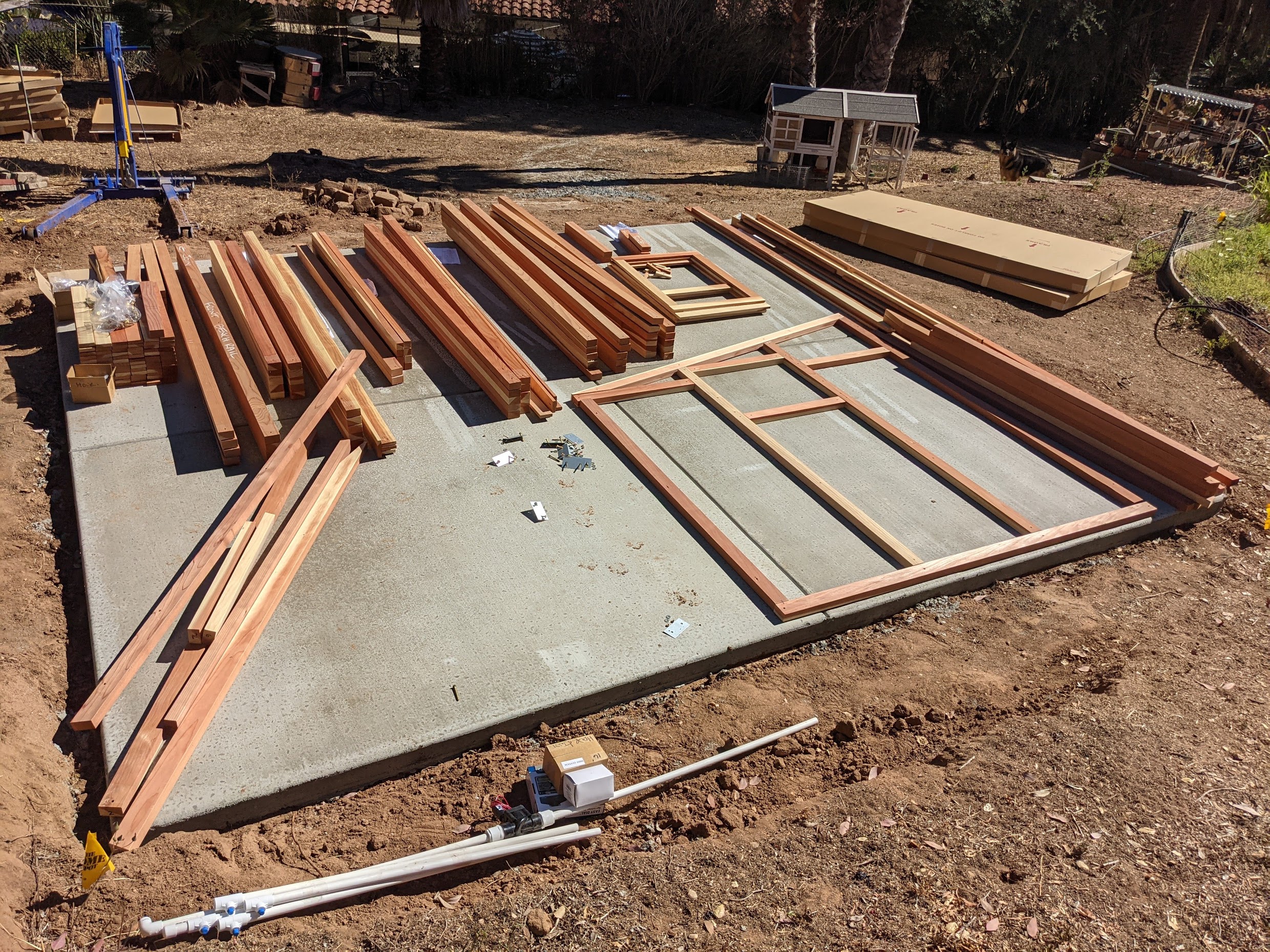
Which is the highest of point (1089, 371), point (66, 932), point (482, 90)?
point (482, 90)

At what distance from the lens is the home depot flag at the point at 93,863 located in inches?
147

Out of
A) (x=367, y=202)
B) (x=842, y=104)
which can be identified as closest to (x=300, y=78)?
(x=367, y=202)

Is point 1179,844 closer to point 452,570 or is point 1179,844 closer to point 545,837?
point 545,837

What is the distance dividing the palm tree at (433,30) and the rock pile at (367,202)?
927 cm

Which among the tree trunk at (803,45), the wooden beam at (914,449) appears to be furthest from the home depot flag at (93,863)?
the tree trunk at (803,45)

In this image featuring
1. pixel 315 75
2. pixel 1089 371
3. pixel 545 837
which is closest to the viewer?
pixel 545 837

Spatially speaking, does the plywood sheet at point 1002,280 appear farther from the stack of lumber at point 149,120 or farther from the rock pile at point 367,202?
the stack of lumber at point 149,120

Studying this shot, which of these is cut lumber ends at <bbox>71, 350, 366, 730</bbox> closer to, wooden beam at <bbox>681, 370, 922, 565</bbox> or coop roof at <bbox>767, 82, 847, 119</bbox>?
wooden beam at <bbox>681, 370, 922, 565</bbox>

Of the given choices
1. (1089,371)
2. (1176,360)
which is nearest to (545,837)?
(1089,371)

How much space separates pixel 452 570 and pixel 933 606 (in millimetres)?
3573

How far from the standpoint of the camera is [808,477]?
7223 mm

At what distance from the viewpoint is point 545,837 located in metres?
4.19

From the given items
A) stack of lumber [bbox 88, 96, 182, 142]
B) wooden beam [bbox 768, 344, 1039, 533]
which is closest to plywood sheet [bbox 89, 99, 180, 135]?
stack of lumber [bbox 88, 96, 182, 142]

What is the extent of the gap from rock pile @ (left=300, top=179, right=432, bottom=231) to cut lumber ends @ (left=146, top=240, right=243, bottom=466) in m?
3.32
